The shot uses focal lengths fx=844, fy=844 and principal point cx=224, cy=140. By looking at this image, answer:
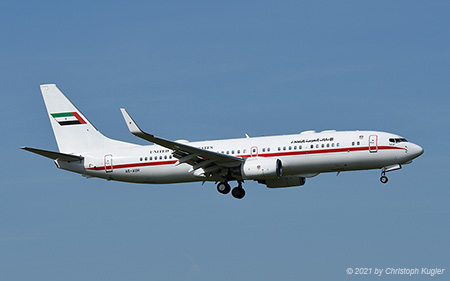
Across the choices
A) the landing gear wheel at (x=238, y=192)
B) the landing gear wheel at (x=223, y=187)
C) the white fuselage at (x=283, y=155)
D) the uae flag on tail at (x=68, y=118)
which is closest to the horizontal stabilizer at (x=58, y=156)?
the white fuselage at (x=283, y=155)

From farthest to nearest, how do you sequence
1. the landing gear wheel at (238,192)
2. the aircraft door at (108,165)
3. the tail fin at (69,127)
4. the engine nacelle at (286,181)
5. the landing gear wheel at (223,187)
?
1. the tail fin at (69,127)
2. the aircraft door at (108,165)
3. the landing gear wheel at (238,192)
4. the engine nacelle at (286,181)
5. the landing gear wheel at (223,187)

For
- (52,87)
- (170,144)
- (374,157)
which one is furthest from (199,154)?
(52,87)

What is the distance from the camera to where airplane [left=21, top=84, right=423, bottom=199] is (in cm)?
6053

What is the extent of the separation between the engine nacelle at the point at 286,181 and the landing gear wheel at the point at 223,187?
3.72 meters

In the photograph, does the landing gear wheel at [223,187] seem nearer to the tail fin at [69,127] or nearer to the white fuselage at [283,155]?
the white fuselage at [283,155]

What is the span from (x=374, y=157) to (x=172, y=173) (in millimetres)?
15485

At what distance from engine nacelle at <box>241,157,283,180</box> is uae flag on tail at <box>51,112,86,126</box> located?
16.5m

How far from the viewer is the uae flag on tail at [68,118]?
71188 mm

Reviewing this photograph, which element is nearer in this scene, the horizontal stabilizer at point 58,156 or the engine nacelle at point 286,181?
the horizontal stabilizer at point 58,156

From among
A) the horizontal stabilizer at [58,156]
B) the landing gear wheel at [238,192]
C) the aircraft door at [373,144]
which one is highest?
the aircraft door at [373,144]

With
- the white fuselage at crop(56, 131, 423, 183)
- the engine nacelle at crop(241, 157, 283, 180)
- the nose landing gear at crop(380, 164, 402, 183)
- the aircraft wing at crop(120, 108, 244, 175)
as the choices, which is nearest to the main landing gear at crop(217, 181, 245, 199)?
the white fuselage at crop(56, 131, 423, 183)

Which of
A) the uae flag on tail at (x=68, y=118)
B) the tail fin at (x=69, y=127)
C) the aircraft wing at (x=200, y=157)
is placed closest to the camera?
the aircraft wing at (x=200, y=157)

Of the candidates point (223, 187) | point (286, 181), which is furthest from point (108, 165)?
point (286, 181)

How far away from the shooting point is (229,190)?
216 feet
